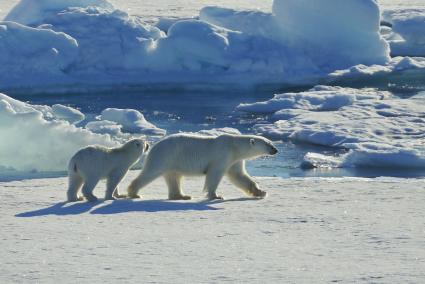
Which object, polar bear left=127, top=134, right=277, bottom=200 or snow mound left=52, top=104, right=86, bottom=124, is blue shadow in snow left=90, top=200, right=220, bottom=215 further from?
snow mound left=52, top=104, right=86, bottom=124

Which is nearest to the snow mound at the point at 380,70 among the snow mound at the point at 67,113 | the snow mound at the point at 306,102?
the snow mound at the point at 306,102

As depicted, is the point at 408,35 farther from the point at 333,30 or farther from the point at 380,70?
the point at 380,70

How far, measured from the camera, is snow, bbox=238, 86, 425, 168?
12.2m

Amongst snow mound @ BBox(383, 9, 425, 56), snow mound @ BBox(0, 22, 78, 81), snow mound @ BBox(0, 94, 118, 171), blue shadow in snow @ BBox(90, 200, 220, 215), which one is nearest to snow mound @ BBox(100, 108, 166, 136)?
snow mound @ BBox(0, 94, 118, 171)

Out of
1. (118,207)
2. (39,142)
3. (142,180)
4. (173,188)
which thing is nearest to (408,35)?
(39,142)

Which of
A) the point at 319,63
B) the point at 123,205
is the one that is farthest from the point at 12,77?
the point at 123,205

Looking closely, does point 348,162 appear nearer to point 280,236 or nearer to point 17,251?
point 280,236

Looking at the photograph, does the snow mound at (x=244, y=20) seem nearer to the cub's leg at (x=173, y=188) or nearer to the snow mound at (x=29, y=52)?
the snow mound at (x=29, y=52)

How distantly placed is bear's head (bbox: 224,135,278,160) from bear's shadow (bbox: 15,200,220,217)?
69cm

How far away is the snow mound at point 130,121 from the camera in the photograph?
47.3 feet

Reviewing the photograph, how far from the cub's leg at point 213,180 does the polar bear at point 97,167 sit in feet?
2.12

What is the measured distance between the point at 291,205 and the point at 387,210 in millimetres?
774

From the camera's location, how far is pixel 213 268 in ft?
17.2

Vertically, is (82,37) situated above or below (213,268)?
above
